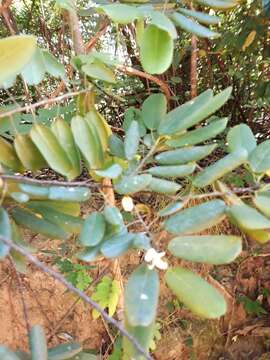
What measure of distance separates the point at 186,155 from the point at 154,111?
0.51ft

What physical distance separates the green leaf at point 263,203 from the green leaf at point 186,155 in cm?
8

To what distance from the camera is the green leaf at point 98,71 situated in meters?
0.67

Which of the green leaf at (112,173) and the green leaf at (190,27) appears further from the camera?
the green leaf at (190,27)

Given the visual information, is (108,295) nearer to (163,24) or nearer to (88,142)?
(88,142)

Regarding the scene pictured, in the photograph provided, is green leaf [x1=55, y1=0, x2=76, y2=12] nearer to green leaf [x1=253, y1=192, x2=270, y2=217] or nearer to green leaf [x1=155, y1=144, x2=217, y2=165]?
green leaf [x1=155, y1=144, x2=217, y2=165]

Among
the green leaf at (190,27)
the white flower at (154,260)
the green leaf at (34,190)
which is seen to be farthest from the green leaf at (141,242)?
the green leaf at (190,27)

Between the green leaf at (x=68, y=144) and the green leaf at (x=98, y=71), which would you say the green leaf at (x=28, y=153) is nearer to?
the green leaf at (x=68, y=144)

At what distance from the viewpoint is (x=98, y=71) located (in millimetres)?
687

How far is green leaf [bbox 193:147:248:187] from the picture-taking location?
493 mm

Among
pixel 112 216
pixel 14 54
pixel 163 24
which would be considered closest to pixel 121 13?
pixel 163 24

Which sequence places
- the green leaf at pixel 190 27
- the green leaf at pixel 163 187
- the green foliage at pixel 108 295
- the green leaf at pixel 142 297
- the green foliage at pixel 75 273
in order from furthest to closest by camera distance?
the green foliage at pixel 75 273 < the green foliage at pixel 108 295 < the green leaf at pixel 190 27 < the green leaf at pixel 163 187 < the green leaf at pixel 142 297

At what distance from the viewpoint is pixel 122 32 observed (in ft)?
5.98

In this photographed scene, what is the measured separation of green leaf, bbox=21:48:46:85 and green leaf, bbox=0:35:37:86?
142mm

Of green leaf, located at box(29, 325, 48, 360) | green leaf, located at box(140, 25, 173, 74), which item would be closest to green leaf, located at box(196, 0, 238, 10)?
green leaf, located at box(140, 25, 173, 74)
